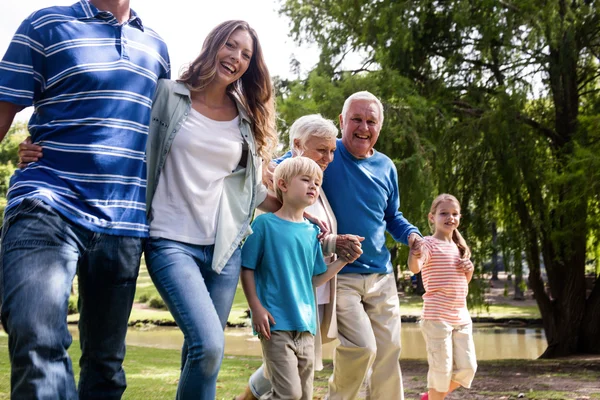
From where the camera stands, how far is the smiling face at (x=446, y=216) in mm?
5594

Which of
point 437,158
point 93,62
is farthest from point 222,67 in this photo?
point 437,158

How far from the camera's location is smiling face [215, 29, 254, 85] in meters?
3.34

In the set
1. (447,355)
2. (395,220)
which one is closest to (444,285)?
(447,355)

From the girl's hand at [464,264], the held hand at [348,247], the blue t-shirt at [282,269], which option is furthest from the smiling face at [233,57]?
the girl's hand at [464,264]

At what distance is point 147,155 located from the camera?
3076 mm

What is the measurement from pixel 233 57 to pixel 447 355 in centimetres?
288

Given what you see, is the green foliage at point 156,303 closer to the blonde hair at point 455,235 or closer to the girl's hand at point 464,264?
the blonde hair at point 455,235

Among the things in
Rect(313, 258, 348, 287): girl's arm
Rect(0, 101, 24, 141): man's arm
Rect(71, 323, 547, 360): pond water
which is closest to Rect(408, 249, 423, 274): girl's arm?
Rect(313, 258, 348, 287): girl's arm

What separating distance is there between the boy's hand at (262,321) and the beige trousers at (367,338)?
83 cm

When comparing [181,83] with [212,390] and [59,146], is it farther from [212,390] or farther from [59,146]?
[212,390]

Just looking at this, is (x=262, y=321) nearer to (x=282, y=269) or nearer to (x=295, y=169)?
(x=282, y=269)

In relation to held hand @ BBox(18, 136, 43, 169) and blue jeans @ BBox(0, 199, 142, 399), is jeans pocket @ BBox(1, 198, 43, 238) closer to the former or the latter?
blue jeans @ BBox(0, 199, 142, 399)

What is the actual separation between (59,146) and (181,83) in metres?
0.78

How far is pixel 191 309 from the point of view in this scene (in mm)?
2863
